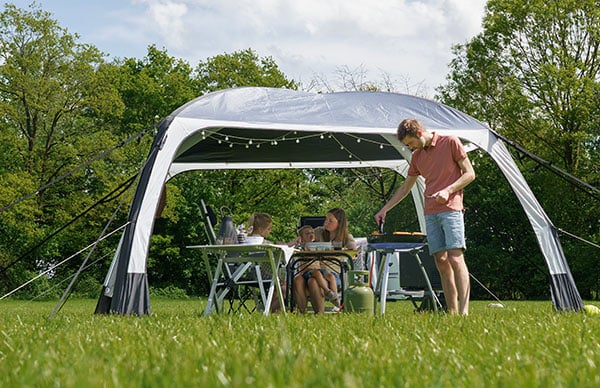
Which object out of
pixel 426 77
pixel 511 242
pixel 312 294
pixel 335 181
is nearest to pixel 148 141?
pixel 335 181

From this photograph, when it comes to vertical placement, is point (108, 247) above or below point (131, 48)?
below

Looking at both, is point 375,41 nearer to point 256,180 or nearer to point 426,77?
point 426,77

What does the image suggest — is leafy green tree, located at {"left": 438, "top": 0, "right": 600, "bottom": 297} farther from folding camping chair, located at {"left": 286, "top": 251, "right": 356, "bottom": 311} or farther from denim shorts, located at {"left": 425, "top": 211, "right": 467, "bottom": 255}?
denim shorts, located at {"left": 425, "top": 211, "right": 467, "bottom": 255}

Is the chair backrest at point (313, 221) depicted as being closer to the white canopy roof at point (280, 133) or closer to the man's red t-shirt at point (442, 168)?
the white canopy roof at point (280, 133)

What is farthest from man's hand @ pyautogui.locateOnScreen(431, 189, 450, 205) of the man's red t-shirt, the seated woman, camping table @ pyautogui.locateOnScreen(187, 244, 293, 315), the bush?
→ the bush

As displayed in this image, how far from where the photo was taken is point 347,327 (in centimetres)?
371

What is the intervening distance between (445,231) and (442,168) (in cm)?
44

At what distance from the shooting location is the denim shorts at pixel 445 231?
5.20 meters

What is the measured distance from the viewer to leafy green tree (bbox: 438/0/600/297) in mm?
17062

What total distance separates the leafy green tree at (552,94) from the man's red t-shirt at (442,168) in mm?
11803

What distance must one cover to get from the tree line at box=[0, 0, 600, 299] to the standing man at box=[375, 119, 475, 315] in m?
10.8

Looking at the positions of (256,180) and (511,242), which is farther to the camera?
(256,180)

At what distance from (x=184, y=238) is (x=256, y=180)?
2.28 m

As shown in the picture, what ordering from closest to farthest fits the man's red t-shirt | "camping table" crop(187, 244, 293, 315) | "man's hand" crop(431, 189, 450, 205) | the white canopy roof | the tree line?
"man's hand" crop(431, 189, 450, 205)
the man's red t-shirt
"camping table" crop(187, 244, 293, 315)
the white canopy roof
the tree line
